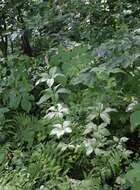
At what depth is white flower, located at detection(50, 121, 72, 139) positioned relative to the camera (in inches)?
120

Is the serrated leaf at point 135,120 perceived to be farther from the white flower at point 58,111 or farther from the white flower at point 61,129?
the white flower at point 58,111

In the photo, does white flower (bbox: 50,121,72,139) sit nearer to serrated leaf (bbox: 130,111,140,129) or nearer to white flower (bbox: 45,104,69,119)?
white flower (bbox: 45,104,69,119)

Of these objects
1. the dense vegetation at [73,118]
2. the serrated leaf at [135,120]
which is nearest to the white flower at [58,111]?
the dense vegetation at [73,118]

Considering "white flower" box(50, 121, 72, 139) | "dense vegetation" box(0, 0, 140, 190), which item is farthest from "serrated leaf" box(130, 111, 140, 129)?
"white flower" box(50, 121, 72, 139)

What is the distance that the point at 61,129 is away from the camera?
3.11 m

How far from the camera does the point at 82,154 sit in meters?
3.04

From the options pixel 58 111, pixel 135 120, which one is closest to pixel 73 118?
pixel 58 111

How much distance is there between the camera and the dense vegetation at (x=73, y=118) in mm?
2832

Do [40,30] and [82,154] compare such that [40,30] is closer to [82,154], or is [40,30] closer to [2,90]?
[2,90]

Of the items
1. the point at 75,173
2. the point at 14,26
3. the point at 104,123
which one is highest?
the point at 14,26

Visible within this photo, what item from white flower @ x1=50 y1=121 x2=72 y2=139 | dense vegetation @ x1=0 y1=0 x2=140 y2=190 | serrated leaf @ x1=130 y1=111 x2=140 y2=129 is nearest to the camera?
serrated leaf @ x1=130 y1=111 x2=140 y2=129

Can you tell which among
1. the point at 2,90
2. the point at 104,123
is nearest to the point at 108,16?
the point at 2,90

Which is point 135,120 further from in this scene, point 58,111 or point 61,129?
point 58,111

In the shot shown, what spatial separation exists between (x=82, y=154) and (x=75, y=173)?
15 cm
